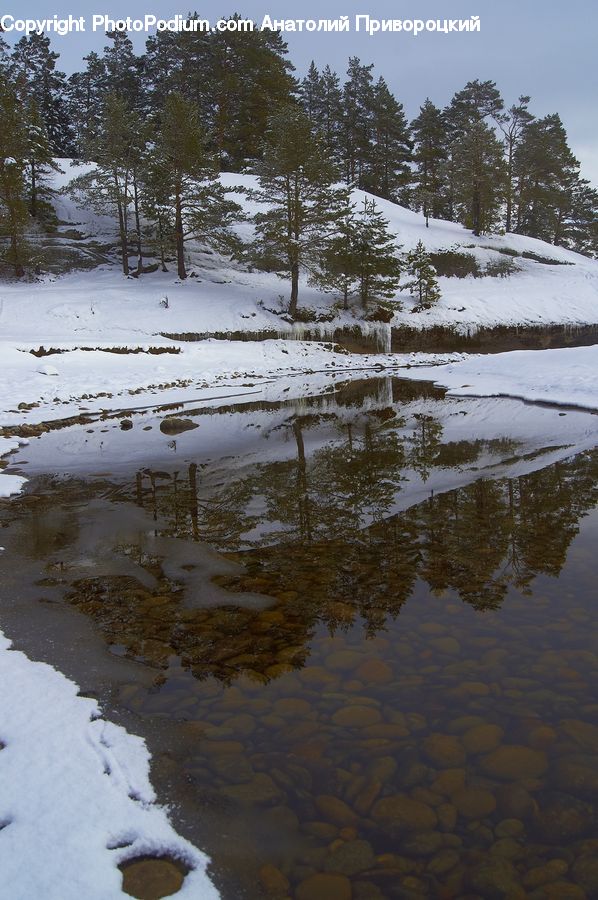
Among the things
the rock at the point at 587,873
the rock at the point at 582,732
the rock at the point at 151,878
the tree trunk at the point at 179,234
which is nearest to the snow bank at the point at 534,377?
the rock at the point at 582,732

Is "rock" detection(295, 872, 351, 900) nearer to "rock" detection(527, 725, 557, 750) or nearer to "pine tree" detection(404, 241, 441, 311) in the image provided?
"rock" detection(527, 725, 557, 750)

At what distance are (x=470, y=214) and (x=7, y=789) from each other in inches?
2307

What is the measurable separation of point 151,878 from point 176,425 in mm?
11593

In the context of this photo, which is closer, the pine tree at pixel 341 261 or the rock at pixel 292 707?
the rock at pixel 292 707

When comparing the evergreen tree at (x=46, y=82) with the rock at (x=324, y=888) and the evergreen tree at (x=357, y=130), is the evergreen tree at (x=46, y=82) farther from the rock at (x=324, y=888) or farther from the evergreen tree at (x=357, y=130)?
the rock at (x=324, y=888)

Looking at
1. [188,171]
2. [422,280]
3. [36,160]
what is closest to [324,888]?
[188,171]

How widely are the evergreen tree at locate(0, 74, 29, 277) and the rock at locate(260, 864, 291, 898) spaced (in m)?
35.5

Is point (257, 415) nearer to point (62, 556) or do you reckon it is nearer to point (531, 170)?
point (62, 556)

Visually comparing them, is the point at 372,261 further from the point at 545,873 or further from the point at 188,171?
the point at 545,873

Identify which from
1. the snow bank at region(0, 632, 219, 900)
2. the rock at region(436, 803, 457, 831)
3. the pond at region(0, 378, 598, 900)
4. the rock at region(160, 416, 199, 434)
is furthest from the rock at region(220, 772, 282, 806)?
the rock at region(160, 416, 199, 434)

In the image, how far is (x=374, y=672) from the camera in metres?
3.39

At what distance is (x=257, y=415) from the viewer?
15.1 meters

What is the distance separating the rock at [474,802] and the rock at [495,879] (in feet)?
0.68

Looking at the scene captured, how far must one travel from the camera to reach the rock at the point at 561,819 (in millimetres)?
2260
